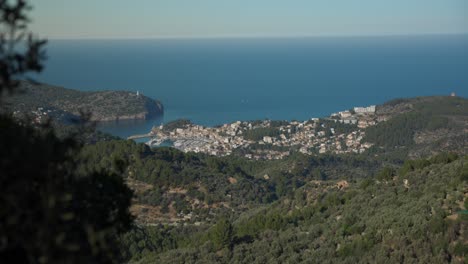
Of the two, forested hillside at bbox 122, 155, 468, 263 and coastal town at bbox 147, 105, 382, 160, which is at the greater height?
forested hillside at bbox 122, 155, 468, 263

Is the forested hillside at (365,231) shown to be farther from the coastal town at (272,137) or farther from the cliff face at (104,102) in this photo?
the cliff face at (104,102)

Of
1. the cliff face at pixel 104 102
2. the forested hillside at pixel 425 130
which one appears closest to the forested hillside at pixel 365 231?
the forested hillside at pixel 425 130

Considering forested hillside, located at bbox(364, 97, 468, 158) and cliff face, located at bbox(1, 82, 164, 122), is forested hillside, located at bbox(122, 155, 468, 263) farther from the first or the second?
cliff face, located at bbox(1, 82, 164, 122)

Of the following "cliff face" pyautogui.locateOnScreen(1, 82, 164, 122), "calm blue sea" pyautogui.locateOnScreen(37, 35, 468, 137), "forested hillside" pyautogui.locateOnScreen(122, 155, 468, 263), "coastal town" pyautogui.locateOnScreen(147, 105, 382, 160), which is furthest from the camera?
"calm blue sea" pyautogui.locateOnScreen(37, 35, 468, 137)

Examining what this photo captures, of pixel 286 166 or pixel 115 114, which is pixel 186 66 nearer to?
pixel 115 114

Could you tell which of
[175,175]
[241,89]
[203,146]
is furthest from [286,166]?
[241,89]

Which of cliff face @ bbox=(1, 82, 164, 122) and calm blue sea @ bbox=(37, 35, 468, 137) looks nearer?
cliff face @ bbox=(1, 82, 164, 122)

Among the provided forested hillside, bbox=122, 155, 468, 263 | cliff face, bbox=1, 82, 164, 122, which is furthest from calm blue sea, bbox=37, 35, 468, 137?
forested hillside, bbox=122, 155, 468, 263

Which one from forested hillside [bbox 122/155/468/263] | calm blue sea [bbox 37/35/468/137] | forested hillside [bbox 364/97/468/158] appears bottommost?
calm blue sea [bbox 37/35/468/137]
